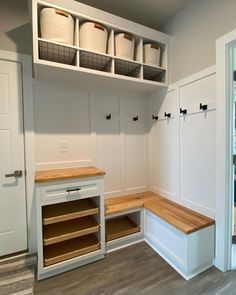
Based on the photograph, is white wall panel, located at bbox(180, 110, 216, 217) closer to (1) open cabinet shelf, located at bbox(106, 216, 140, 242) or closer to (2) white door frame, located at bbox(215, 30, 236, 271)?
(2) white door frame, located at bbox(215, 30, 236, 271)

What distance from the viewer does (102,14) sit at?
1784 millimetres

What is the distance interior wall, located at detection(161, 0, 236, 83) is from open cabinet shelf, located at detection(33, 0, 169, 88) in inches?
5.6

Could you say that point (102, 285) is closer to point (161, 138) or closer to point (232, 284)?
point (232, 284)

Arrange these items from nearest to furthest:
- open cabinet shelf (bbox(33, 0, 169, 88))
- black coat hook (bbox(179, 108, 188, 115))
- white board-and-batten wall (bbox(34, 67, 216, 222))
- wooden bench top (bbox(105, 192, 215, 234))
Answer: open cabinet shelf (bbox(33, 0, 169, 88))
wooden bench top (bbox(105, 192, 215, 234))
white board-and-batten wall (bbox(34, 67, 216, 222))
black coat hook (bbox(179, 108, 188, 115))

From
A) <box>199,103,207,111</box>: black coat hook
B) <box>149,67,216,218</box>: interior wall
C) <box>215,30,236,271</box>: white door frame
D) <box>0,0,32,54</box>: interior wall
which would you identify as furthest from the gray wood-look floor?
<box>0,0,32,54</box>: interior wall

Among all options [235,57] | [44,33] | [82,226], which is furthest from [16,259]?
[235,57]

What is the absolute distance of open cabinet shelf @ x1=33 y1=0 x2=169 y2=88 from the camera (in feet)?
5.24

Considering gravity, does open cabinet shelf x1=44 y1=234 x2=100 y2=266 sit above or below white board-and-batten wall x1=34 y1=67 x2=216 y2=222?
below

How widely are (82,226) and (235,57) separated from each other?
7.22ft

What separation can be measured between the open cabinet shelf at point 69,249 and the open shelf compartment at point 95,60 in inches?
73.2

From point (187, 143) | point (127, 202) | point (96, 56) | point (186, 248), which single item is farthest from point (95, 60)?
point (186, 248)

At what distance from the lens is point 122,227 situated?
226 cm

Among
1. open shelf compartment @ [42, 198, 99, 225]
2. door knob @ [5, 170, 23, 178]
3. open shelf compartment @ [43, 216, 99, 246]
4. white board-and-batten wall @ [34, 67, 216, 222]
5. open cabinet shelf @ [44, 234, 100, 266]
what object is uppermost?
white board-and-batten wall @ [34, 67, 216, 222]

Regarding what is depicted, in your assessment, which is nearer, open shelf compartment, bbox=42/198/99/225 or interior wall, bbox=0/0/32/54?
open shelf compartment, bbox=42/198/99/225
